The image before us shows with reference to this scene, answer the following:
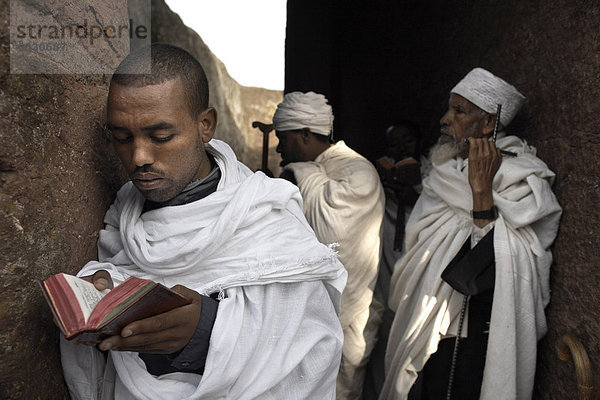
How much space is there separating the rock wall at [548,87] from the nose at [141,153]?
184 cm

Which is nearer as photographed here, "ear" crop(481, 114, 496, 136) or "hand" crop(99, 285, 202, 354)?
"hand" crop(99, 285, 202, 354)

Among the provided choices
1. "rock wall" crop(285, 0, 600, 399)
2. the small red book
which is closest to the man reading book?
the small red book

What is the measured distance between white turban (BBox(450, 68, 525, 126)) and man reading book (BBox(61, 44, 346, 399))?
167cm


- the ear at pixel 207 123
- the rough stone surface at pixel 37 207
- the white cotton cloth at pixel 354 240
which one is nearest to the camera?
the rough stone surface at pixel 37 207

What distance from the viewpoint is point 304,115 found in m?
3.71

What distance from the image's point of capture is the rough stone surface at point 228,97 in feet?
16.5

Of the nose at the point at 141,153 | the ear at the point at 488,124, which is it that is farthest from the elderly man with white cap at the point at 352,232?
the nose at the point at 141,153

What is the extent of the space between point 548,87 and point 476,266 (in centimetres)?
99

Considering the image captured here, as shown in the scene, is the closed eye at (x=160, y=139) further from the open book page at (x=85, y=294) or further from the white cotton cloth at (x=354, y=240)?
the white cotton cloth at (x=354, y=240)

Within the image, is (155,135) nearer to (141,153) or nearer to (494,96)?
(141,153)

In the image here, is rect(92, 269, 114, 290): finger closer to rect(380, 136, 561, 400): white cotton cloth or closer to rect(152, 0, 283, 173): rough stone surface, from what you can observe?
rect(380, 136, 561, 400): white cotton cloth

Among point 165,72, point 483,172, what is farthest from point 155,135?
point 483,172

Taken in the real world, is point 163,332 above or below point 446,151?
below

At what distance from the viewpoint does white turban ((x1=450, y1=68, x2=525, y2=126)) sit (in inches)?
108
